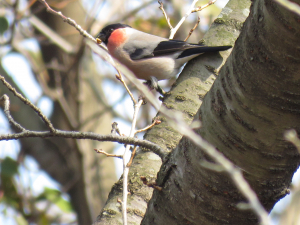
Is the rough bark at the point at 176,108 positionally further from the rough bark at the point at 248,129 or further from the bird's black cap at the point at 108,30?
the bird's black cap at the point at 108,30

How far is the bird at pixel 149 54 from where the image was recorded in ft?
14.0

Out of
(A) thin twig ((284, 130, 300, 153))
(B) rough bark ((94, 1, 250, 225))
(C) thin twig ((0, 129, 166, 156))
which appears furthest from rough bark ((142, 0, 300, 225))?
(B) rough bark ((94, 1, 250, 225))

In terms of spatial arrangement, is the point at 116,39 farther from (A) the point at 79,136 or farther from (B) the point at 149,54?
(A) the point at 79,136

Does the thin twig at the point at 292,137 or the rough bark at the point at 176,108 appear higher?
the rough bark at the point at 176,108

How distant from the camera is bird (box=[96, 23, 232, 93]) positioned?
427 cm

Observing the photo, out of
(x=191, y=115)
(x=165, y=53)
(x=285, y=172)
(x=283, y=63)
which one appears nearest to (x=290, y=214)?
(x=191, y=115)

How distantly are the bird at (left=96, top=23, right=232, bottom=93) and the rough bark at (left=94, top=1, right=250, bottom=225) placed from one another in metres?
1.05

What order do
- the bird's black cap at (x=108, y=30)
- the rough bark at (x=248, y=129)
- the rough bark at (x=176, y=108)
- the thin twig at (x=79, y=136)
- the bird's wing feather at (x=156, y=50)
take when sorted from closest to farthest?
1. the rough bark at (x=248, y=129)
2. the thin twig at (x=79, y=136)
3. the rough bark at (x=176, y=108)
4. the bird's wing feather at (x=156, y=50)
5. the bird's black cap at (x=108, y=30)

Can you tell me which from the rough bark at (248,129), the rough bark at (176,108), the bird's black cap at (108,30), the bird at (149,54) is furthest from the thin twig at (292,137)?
the bird's black cap at (108,30)

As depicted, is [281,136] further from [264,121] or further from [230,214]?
[230,214]

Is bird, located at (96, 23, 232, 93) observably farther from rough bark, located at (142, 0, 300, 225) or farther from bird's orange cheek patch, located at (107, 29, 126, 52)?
rough bark, located at (142, 0, 300, 225)

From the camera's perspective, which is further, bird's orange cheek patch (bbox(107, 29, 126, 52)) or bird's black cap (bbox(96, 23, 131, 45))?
bird's black cap (bbox(96, 23, 131, 45))

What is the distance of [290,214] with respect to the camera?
219 cm

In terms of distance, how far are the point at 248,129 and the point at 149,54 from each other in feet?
10.9
